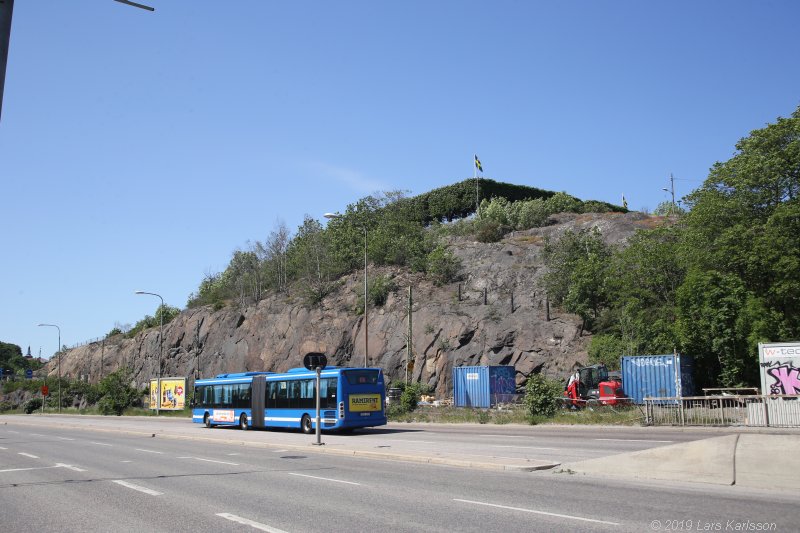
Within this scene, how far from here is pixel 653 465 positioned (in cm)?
1294

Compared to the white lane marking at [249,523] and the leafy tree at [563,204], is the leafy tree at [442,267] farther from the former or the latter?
the white lane marking at [249,523]

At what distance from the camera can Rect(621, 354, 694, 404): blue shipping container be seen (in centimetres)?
3884

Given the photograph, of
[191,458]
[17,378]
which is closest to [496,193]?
[191,458]

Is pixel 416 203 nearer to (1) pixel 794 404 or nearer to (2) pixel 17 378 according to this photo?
(1) pixel 794 404

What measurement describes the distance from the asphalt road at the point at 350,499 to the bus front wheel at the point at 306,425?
38.2ft

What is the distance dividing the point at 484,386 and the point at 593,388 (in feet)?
23.9

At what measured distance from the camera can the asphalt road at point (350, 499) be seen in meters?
9.21

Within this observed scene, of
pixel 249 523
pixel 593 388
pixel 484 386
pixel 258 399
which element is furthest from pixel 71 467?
pixel 593 388

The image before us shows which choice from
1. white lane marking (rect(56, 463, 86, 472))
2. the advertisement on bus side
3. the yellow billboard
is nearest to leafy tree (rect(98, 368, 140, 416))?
the yellow billboard

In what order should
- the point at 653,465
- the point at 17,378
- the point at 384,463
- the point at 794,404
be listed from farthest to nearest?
the point at 17,378 → the point at 794,404 → the point at 384,463 → the point at 653,465

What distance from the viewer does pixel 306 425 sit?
31656 mm

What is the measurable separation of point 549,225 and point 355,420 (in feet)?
190

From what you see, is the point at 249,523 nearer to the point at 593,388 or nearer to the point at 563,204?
Answer: the point at 593,388

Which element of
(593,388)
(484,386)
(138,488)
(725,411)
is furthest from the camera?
(484,386)
